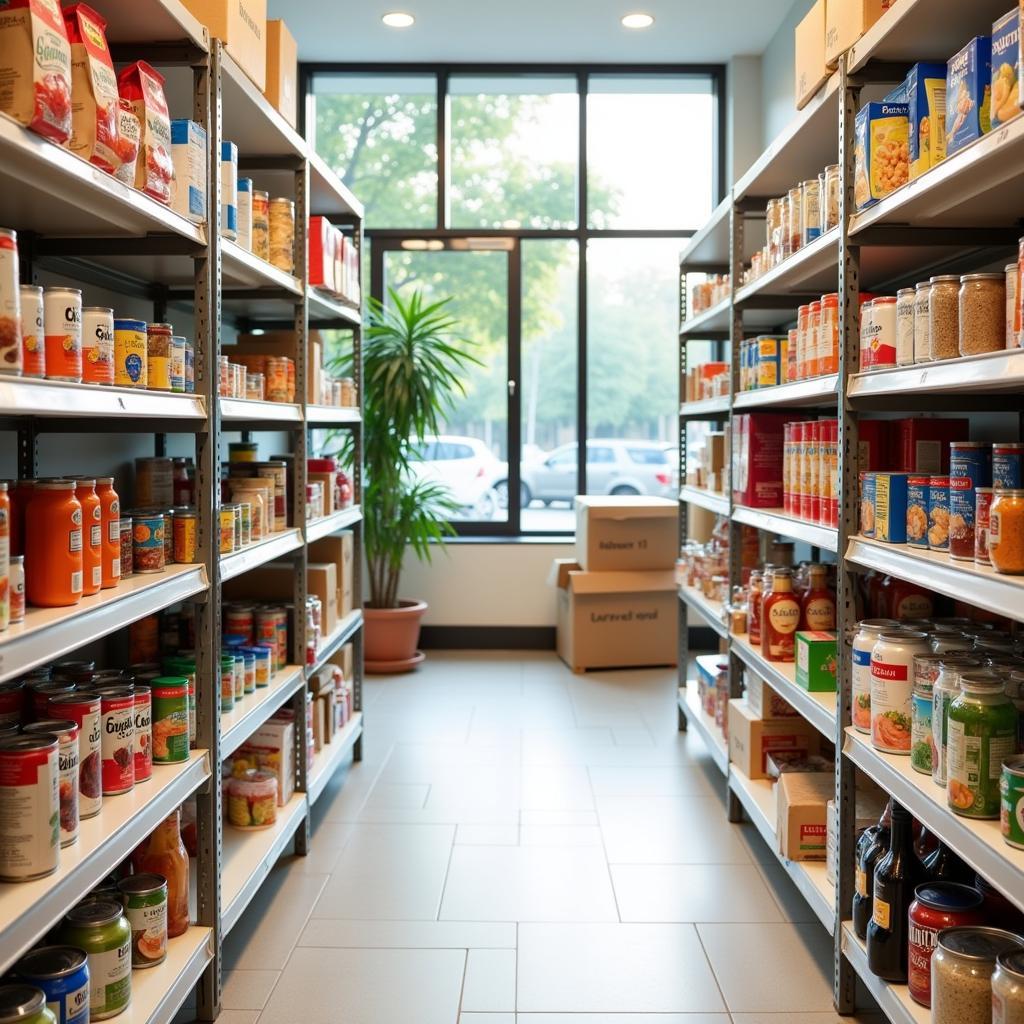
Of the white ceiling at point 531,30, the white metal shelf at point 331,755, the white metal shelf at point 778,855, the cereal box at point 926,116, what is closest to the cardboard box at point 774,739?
the white metal shelf at point 778,855

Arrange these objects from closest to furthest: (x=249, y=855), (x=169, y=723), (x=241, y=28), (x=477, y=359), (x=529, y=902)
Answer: (x=169, y=723) < (x=241, y=28) < (x=249, y=855) < (x=529, y=902) < (x=477, y=359)

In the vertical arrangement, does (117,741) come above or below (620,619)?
above

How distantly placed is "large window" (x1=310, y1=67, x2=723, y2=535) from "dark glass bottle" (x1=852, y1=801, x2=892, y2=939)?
4.72 metres

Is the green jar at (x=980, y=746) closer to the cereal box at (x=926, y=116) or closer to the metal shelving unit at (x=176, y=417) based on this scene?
the cereal box at (x=926, y=116)

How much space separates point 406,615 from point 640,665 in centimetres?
136

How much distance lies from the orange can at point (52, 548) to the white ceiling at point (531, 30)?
4603 mm

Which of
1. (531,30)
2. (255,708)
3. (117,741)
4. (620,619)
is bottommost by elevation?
(620,619)

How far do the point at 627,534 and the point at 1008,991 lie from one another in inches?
177

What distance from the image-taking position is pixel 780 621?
3201mm

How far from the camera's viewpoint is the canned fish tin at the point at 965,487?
195cm

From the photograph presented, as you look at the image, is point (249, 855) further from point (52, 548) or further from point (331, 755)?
point (52, 548)

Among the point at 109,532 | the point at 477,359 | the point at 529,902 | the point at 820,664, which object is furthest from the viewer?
the point at 477,359

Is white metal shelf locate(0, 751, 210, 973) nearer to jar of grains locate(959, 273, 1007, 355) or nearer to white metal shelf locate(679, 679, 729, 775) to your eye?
jar of grains locate(959, 273, 1007, 355)

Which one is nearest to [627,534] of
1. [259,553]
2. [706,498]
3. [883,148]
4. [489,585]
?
[489,585]
